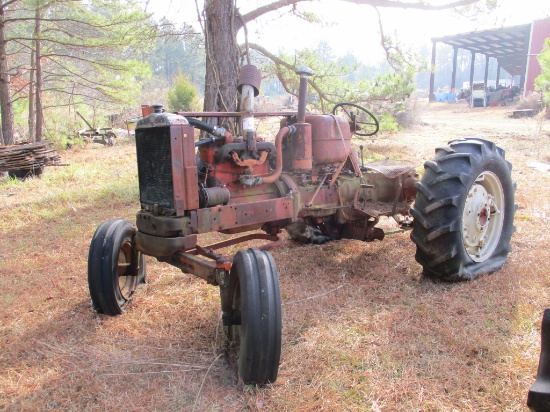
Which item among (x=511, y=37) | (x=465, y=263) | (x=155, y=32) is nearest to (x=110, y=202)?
(x=155, y=32)

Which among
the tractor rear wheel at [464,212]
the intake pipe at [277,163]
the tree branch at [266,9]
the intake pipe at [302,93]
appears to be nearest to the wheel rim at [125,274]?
the intake pipe at [277,163]

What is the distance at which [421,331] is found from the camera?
2877 millimetres

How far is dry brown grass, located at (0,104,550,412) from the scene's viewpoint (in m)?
2.30

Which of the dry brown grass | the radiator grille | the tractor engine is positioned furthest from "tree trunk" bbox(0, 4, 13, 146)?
the radiator grille

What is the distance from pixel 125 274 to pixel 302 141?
176cm

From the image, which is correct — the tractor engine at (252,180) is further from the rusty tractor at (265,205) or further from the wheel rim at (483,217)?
the wheel rim at (483,217)

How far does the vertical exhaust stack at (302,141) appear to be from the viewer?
11.5 feet

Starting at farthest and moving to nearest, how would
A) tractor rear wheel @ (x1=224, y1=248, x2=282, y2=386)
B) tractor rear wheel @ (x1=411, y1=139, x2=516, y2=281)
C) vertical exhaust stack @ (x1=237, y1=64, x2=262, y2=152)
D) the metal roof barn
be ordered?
the metal roof barn, tractor rear wheel @ (x1=411, y1=139, x2=516, y2=281), vertical exhaust stack @ (x1=237, y1=64, x2=262, y2=152), tractor rear wheel @ (x1=224, y1=248, x2=282, y2=386)

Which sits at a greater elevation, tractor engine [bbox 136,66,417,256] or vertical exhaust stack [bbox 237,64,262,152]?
vertical exhaust stack [bbox 237,64,262,152]

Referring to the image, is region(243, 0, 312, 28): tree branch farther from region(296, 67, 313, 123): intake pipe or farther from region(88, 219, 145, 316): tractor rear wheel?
region(88, 219, 145, 316): tractor rear wheel

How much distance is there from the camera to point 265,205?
3230mm

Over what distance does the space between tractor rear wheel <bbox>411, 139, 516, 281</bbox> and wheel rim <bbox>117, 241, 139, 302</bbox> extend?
2.29 m

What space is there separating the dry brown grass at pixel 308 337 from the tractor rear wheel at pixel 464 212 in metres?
0.18

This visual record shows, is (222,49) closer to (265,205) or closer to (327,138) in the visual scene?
(327,138)
